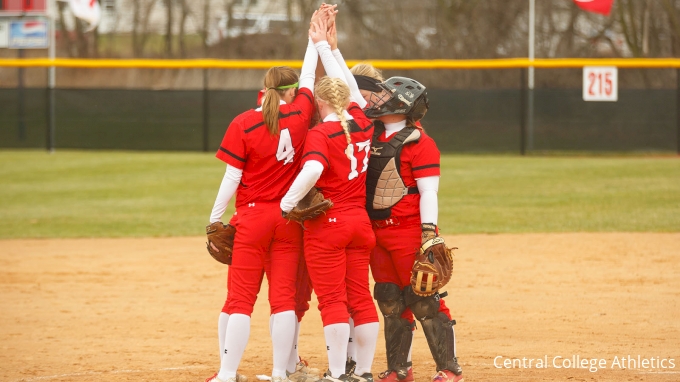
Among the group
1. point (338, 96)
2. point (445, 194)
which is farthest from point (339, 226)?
point (445, 194)

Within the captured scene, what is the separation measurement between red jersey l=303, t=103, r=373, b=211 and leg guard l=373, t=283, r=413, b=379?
51cm

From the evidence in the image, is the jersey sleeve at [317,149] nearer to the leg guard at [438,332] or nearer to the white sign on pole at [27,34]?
the leg guard at [438,332]

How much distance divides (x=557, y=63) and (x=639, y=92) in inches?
74.6

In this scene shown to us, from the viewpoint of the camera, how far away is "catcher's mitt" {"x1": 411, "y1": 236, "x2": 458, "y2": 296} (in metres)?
4.27

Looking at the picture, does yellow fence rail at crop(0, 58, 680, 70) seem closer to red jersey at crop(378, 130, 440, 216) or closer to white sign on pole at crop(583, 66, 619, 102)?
white sign on pole at crop(583, 66, 619, 102)

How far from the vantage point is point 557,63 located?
17625 millimetres

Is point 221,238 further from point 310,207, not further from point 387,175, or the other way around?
point 387,175

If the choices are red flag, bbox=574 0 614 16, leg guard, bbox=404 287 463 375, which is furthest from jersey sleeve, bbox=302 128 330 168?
red flag, bbox=574 0 614 16

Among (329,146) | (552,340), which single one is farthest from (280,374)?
(552,340)

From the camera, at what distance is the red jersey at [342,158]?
4211 mm

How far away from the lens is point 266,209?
14.5 ft

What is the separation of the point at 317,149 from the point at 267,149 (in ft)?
1.08

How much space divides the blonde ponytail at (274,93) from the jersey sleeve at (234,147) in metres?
0.15

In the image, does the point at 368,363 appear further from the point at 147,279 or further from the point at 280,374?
the point at 147,279
